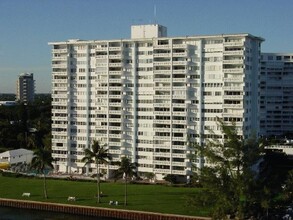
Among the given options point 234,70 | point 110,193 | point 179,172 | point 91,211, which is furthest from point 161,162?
point 91,211

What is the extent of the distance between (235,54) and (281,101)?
217 feet

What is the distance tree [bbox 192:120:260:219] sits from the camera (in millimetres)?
63125

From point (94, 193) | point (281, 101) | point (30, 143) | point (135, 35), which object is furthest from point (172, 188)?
point (281, 101)

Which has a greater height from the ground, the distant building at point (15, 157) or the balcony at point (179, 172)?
the distant building at point (15, 157)

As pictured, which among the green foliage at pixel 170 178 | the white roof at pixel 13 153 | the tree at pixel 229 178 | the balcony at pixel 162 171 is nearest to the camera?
the tree at pixel 229 178

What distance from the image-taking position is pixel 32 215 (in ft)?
274

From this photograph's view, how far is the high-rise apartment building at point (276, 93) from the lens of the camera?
16238cm

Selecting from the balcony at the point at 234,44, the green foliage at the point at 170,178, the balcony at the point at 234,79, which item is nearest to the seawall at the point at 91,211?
the green foliage at the point at 170,178

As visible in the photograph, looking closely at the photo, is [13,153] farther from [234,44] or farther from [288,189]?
[288,189]

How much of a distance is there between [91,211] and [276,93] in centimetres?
9894

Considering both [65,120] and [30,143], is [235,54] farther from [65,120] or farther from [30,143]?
[30,143]

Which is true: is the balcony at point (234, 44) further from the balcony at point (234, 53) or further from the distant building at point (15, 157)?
the distant building at point (15, 157)

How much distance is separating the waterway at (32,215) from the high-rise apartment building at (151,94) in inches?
1242

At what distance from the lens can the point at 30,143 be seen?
153 m
